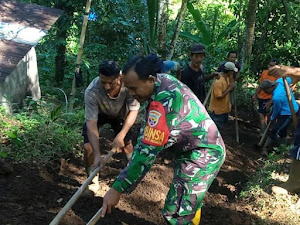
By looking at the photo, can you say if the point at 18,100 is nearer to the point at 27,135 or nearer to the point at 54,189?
the point at 27,135

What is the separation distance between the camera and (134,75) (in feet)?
6.82

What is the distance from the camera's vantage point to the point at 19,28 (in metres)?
6.24

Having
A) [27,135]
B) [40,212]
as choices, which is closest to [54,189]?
[40,212]

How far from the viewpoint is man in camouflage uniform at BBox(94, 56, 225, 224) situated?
210 centimetres

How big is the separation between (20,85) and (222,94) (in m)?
3.38

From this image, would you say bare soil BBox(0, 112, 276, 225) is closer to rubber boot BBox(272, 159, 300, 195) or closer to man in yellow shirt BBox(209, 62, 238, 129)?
rubber boot BBox(272, 159, 300, 195)

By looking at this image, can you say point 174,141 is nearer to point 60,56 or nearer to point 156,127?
point 156,127

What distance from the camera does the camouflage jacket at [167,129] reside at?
2.09 metres

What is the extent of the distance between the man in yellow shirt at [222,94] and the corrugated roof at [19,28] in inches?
117

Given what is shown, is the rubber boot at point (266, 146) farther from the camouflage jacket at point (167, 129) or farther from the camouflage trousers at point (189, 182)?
the camouflage jacket at point (167, 129)

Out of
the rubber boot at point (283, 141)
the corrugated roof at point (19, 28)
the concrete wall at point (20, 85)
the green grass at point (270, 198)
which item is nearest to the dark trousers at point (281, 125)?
the rubber boot at point (283, 141)

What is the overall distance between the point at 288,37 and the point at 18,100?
622 cm

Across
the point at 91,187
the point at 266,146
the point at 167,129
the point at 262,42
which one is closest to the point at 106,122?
the point at 91,187

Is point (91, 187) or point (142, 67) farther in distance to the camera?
point (91, 187)
